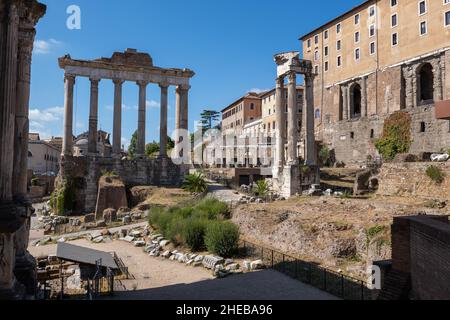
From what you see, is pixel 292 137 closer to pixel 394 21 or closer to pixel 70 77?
pixel 70 77

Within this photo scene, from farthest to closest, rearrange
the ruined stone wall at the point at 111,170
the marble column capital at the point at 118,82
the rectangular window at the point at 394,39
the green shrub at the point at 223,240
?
the rectangular window at the point at 394,39
the marble column capital at the point at 118,82
the ruined stone wall at the point at 111,170
the green shrub at the point at 223,240

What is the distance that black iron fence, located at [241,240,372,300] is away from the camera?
11.6 meters

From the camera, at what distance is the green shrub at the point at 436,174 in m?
21.7

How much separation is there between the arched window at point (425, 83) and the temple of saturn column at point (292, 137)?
17.9 m

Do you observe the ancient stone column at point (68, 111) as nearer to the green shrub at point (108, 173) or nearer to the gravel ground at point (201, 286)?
the green shrub at point (108, 173)

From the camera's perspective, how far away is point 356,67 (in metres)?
51.2

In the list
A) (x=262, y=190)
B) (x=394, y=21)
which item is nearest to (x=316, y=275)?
(x=262, y=190)

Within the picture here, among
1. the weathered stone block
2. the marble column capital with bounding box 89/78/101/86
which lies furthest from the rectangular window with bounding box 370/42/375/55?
the weathered stone block

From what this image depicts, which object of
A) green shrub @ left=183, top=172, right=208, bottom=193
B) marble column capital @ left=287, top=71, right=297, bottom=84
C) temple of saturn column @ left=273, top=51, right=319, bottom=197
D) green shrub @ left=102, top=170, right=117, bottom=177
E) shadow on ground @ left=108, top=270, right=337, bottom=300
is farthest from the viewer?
green shrub @ left=102, top=170, right=117, bottom=177

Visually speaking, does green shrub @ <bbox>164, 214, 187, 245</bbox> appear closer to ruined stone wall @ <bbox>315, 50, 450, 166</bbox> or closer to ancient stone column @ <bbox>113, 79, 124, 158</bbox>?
ancient stone column @ <bbox>113, 79, 124, 158</bbox>

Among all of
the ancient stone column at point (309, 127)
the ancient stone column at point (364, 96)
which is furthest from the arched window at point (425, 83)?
the ancient stone column at point (309, 127)

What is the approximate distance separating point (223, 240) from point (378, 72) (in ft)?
127

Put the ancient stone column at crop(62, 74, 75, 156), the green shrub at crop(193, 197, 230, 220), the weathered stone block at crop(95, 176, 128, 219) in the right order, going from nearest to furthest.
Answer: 1. the green shrub at crop(193, 197, 230, 220)
2. the weathered stone block at crop(95, 176, 128, 219)
3. the ancient stone column at crop(62, 74, 75, 156)
